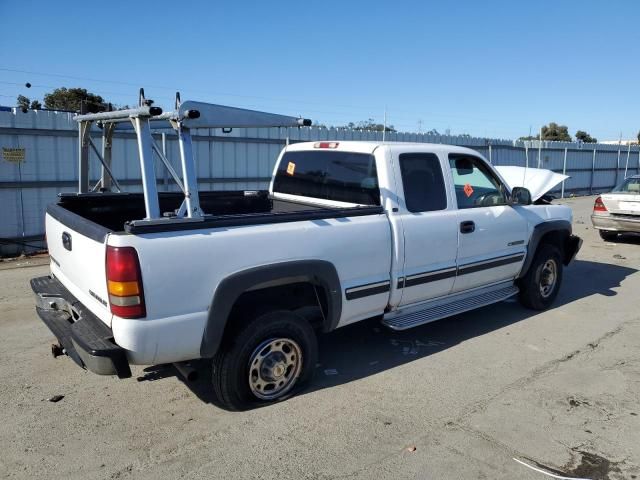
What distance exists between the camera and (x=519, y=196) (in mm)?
5691

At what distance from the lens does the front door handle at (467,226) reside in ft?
16.3

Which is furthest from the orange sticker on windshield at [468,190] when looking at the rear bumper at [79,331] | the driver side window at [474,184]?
the rear bumper at [79,331]

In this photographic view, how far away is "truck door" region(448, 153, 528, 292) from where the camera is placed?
509cm

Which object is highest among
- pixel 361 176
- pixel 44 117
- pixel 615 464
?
pixel 44 117

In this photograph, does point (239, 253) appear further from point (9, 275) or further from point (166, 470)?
point (9, 275)

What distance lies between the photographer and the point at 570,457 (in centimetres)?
330

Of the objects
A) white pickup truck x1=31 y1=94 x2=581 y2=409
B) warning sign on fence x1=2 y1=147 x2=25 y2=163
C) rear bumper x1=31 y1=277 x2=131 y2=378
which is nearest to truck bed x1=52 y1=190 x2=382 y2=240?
white pickup truck x1=31 y1=94 x2=581 y2=409

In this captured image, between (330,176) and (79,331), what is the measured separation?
255 cm

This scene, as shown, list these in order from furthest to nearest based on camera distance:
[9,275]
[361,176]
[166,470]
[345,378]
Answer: [9,275] < [361,176] < [345,378] < [166,470]

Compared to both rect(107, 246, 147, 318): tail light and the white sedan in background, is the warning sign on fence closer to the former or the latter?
rect(107, 246, 147, 318): tail light

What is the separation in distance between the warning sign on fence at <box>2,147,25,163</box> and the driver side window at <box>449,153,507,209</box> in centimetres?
736

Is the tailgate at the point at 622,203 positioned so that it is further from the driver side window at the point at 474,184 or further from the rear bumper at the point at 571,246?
the driver side window at the point at 474,184

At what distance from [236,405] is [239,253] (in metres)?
1.12

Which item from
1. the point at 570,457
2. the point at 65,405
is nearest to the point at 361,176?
the point at 570,457
